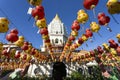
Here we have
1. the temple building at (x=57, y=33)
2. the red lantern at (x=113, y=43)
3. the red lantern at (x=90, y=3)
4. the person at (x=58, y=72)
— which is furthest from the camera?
the temple building at (x=57, y=33)

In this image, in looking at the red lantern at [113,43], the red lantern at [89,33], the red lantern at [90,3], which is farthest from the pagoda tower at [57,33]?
the red lantern at [90,3]

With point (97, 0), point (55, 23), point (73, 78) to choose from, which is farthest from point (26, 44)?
point (55, 23)

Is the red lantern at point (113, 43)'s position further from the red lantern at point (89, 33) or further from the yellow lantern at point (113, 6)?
the yellow lantern at point (113, 6)

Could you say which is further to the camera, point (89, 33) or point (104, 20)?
point (89, 33)

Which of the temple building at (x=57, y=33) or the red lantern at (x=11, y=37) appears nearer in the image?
the red lantern at (x=11, y=37)

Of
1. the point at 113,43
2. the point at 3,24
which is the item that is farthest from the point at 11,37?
the point at 113,43

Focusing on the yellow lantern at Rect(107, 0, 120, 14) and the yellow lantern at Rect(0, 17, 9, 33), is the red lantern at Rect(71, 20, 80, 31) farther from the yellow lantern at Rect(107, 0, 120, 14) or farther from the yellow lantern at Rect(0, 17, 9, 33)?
the yellow lantern at Rect(107, 0, 120, 14)

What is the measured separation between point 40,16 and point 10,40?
109 inches

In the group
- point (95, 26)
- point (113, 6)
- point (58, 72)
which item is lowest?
point (58, 72)

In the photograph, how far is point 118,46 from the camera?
44.1 ft

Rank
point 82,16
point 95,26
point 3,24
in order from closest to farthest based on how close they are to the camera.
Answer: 1. point 3,24
2. point 82,16
3. point 95,26

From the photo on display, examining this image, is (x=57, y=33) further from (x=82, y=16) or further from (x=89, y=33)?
(x=82, y=16)

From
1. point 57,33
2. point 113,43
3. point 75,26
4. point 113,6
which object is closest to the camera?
point 113,6

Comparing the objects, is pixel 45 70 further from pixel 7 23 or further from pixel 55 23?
pixel 55 23
